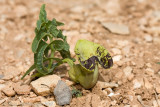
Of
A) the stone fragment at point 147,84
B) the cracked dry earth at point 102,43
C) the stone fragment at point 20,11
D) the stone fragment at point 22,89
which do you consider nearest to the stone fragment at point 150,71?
the cracked dry earth at point 102,43

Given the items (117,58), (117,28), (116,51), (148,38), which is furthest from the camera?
(117,28)

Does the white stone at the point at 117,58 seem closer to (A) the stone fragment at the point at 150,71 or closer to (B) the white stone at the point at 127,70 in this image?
(B) the white stone at the point at 127,70

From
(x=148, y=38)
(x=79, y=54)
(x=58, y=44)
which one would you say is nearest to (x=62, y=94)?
(x=79, y=54)

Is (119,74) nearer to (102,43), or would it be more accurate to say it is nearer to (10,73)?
(102,43)

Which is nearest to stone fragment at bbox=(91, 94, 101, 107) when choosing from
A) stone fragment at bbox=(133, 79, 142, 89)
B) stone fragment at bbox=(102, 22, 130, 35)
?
stone fragment at bbox=(133, 79, 142, 89)

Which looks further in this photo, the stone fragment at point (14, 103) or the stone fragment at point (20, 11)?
the stone fragment at point (20, 11)

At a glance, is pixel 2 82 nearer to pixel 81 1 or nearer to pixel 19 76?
pixel 19 76

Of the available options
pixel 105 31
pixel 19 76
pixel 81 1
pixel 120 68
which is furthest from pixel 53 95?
pixel 81 1
